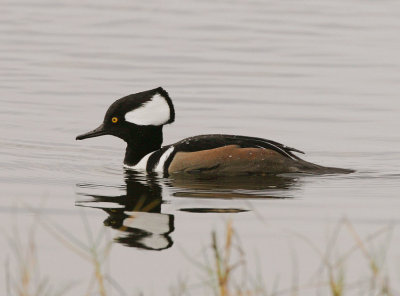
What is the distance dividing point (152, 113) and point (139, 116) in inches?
6.5

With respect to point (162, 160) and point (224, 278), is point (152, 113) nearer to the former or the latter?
point (162, 160)

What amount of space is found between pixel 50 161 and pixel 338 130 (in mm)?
3956

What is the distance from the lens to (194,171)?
39.9 feet

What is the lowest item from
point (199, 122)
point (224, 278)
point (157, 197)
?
point (224, 278)

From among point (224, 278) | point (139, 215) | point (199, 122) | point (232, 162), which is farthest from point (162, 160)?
point (224, 278)

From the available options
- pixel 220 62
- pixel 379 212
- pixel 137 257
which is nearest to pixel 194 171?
pixel 379 212

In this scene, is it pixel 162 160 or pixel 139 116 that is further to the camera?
pixel 139 116

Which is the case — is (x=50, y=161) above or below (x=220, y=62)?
below

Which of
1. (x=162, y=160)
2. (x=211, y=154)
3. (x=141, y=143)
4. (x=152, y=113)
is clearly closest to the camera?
(x=211, y=154)

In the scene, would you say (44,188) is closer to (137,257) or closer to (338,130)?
(137,257)

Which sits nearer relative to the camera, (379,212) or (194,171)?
(379,212)

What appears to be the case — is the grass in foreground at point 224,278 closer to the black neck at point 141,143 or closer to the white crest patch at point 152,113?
the white crest patch at point 152,113

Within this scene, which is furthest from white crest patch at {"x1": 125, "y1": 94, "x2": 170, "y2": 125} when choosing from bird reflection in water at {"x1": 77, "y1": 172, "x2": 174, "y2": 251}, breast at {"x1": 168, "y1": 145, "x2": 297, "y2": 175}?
bird reflection in water at {"x1": 77, "y1": 172, "x2": 174, "y2": 251}

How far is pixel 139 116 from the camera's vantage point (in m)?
12.6
